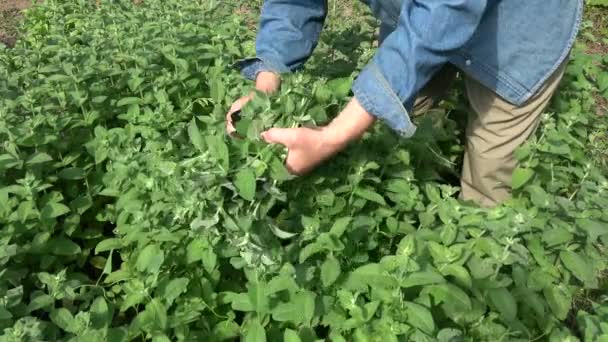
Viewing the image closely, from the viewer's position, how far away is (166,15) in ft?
12.6

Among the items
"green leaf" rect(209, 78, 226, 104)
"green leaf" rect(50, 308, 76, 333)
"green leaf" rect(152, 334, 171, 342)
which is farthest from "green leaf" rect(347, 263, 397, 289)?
"green leaf" rect(209, 78, 226, 104)

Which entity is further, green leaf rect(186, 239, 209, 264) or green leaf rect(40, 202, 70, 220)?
green leaf rect(40, 202, 70, 220)

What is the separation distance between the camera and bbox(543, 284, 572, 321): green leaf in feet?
7.48

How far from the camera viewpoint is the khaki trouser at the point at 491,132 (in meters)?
2.87

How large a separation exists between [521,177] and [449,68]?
2.46 ft

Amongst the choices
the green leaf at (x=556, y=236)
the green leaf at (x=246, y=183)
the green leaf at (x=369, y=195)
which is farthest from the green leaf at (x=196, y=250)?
the green leaf at (x=556, y=236)

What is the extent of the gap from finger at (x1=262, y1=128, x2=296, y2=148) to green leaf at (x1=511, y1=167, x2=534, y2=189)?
129cm

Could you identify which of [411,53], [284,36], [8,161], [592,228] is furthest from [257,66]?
[592,228]

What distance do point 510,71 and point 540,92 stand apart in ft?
0.80

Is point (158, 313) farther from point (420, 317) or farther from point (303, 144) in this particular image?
point (420, 317)

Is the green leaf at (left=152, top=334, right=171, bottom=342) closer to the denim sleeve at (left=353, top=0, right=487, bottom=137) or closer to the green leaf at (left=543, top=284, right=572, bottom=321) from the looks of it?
the denim sleeve at (left=353, top=0, right=487, bottom=137)

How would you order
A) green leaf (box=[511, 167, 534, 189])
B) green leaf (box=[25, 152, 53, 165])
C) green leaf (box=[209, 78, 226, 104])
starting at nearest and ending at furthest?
green leaf (box=[25, 152, 53, 165]), green leaf (box=[511, 167, 534, 189]), green leaf (box=[209, 78, 226, 104])

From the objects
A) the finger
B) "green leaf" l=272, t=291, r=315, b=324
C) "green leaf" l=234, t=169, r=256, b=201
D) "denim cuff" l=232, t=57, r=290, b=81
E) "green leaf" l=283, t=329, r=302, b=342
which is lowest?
"green leaf" l=283, t=329, r=302, b=342

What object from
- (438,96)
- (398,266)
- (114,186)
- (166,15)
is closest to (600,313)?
(398,266)
